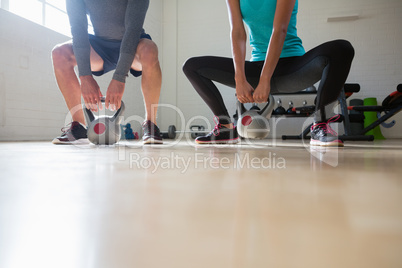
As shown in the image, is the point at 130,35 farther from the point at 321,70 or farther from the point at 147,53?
the point at 321,70

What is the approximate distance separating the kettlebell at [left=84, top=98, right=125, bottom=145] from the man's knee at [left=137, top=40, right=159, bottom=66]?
0.35 metres

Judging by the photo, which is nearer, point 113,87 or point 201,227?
point 201,227

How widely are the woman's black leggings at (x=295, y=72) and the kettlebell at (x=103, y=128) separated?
53 centimetres

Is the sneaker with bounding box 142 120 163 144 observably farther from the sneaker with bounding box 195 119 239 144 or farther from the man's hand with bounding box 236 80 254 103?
the man's hand with bounding box 236 80 254 103

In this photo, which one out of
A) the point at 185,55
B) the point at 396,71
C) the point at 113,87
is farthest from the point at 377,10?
the point at 113,87

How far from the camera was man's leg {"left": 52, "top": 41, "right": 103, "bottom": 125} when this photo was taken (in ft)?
5.44

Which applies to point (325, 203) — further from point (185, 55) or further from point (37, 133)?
point (185, 55)

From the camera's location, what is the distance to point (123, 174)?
1.72ft

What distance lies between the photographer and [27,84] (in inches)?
112

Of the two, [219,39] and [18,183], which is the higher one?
[219,39]

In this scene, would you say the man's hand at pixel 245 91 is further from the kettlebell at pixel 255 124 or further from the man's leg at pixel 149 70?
the man's leg at pixel 149 70

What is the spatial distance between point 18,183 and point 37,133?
115 inches

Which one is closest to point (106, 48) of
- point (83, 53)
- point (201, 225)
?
point (83, 53)

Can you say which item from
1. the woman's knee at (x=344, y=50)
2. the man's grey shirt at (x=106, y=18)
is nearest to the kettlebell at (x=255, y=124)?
the woman's knee at (x=344, y=50)
